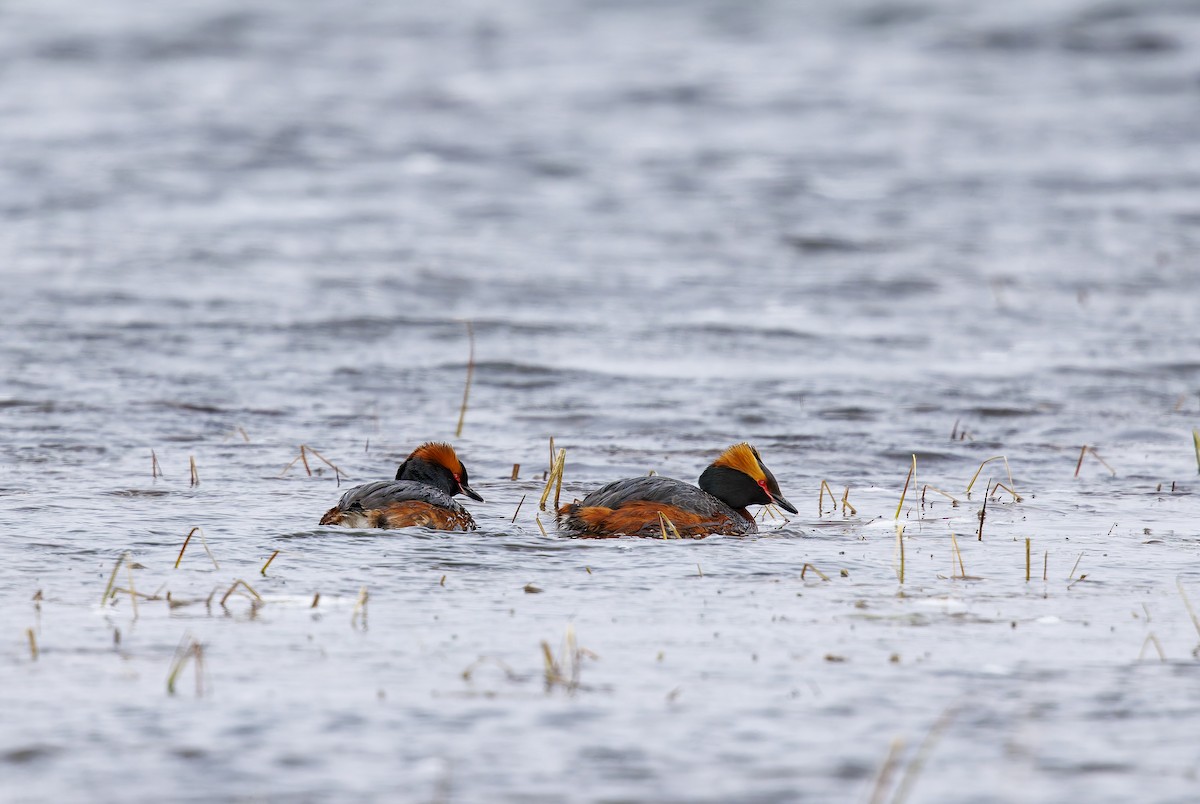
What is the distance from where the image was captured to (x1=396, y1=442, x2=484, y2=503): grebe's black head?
8.92 meters

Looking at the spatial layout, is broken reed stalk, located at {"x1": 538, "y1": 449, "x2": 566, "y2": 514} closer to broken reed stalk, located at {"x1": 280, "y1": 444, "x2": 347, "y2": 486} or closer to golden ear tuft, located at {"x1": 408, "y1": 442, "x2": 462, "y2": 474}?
golden ear tuft, located at {"x1": 408, "y1": 442, "x2": 462, "y2": 474}

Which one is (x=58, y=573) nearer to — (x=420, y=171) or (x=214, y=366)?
(x=214, y=366)

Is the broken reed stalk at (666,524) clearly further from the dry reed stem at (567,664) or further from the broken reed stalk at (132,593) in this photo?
the broken reed stalk at (132,593)

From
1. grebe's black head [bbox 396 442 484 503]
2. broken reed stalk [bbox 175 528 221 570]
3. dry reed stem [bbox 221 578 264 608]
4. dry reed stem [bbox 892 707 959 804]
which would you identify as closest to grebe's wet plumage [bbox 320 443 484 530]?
grebe's black head [bbox 396 442 484 503]

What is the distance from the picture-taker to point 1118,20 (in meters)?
38.7

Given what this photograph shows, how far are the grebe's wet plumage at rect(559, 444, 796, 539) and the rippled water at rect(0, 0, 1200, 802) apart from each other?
167 millimetres

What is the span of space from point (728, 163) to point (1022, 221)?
576 centimetres

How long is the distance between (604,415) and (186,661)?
6879mm

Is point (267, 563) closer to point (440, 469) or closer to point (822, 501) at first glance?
point (440, 469)

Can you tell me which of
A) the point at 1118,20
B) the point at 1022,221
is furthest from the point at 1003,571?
the point at 1118,20

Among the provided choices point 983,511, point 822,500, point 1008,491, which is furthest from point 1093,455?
point 983,511

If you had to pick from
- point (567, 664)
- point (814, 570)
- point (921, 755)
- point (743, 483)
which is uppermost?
point (743, 483)

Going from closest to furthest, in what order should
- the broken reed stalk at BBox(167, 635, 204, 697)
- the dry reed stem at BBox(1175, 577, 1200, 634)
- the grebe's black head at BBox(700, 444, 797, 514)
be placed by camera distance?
the broken reed stalk at BBox(167, 635, 204, 697), the dry reed stem at BBox(1175, 577, 1200, 634), the grebe's black head at BBox(700, 444, 797, 514)

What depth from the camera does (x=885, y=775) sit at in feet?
15.9
